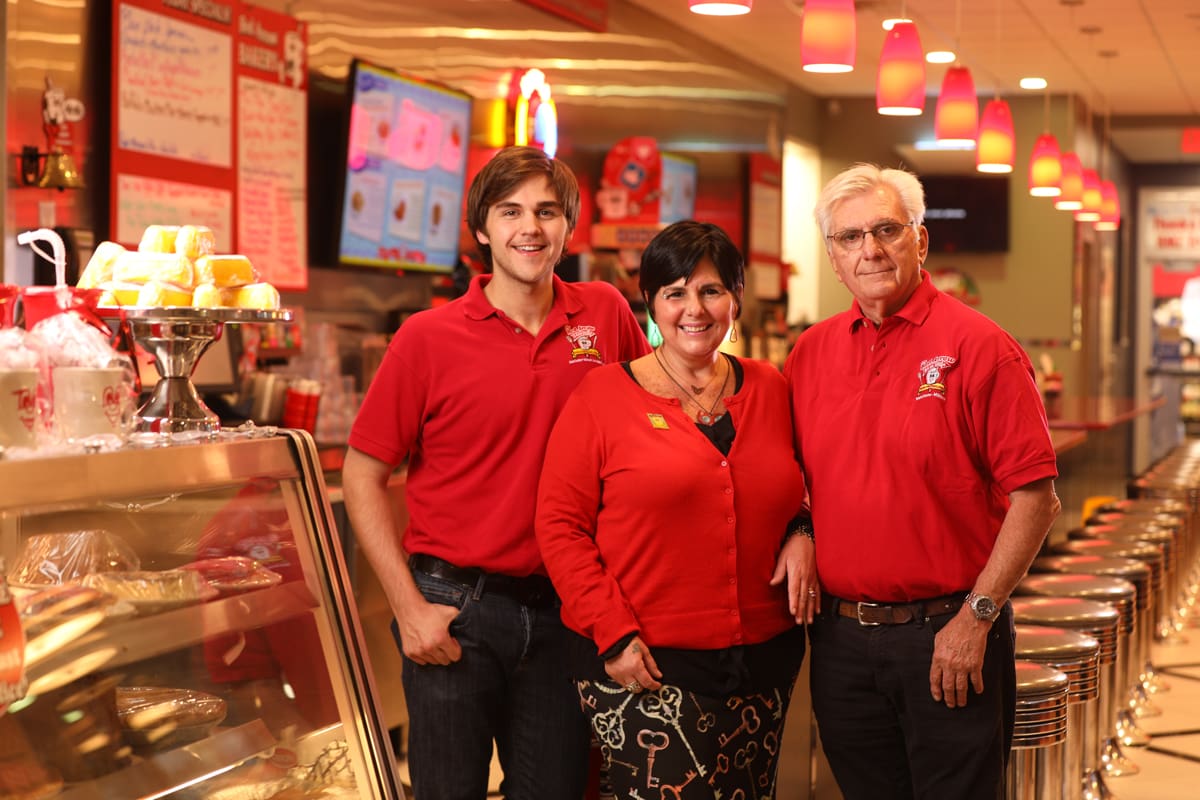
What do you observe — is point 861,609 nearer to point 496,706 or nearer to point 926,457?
point 926,457

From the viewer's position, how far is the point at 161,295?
2.01m

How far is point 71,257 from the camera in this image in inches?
170

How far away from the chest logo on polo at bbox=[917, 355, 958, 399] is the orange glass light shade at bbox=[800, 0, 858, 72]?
245cm

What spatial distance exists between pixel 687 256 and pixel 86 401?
3.35ft

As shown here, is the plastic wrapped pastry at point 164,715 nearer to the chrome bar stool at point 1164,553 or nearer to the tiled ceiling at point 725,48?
the tiled ceiling at point 725,48

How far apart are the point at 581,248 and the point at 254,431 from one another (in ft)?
21.5

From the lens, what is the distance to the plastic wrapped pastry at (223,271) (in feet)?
Result: 6.86

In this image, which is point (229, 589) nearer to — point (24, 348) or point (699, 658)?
point (24, 348)

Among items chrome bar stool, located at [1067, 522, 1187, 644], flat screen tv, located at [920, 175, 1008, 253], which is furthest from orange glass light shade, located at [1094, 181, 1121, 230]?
chrome bar stool, located at [1067, 522, 1187, 644]

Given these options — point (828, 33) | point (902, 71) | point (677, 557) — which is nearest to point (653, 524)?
point (677, 557)

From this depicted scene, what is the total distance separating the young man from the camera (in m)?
2.43

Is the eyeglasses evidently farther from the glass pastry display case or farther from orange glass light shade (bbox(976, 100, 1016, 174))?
orange glass light shade (bbox(976, 100, 1016, 174))

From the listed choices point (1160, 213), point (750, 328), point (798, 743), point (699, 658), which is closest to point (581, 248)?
point (750, 328)

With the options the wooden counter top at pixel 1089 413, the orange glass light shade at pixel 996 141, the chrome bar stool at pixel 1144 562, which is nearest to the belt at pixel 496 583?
the chrome bar stool at pixel 1144 562
